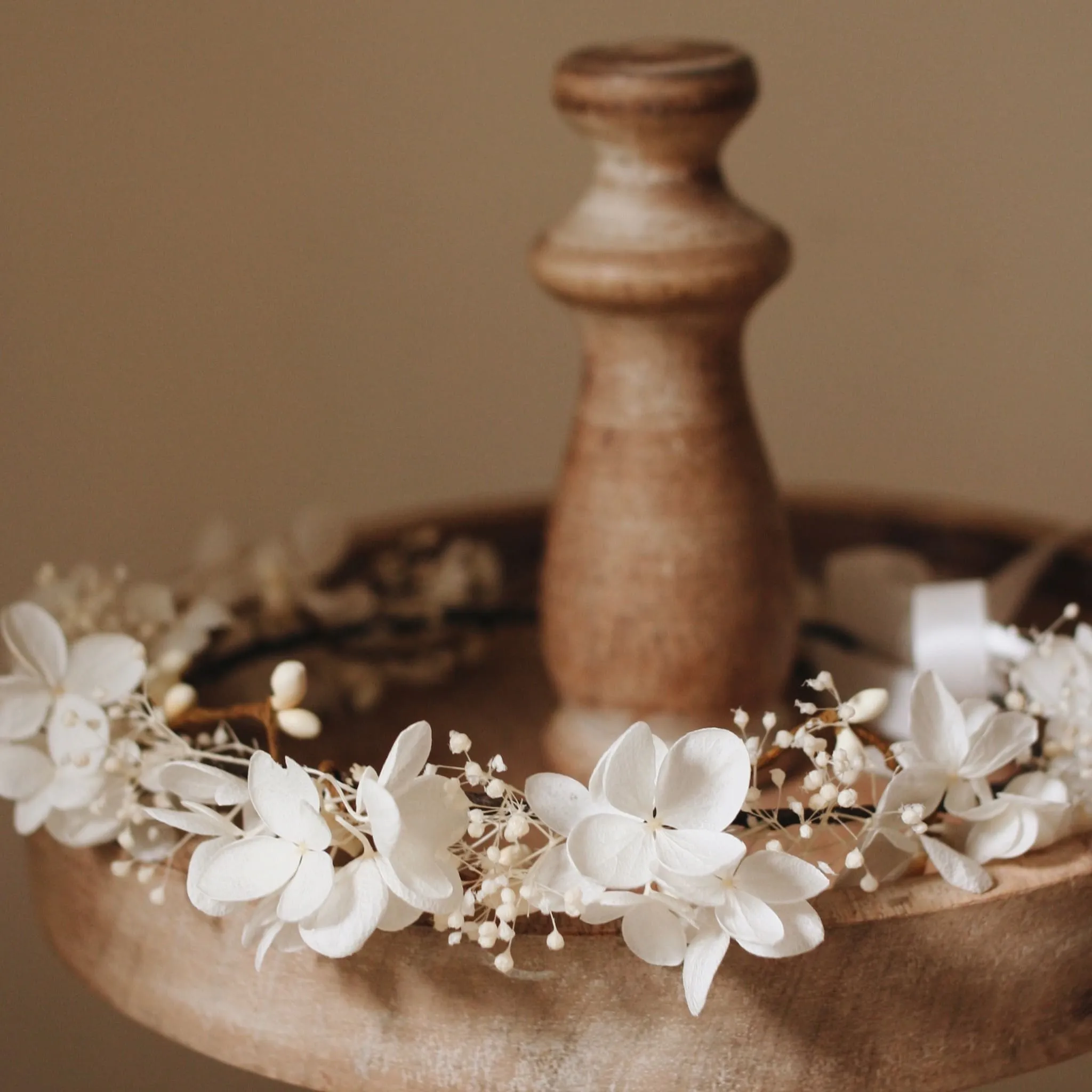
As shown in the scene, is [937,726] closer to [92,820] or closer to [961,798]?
[961,798]

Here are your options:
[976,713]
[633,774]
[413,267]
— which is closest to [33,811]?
[633,774]

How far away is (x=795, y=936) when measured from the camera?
427 mm

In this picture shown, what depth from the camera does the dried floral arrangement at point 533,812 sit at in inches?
16.9

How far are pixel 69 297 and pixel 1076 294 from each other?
0.72 m

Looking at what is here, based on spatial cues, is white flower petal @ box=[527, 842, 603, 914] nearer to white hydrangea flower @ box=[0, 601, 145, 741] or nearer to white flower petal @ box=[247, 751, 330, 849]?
white flower petal @ box=[247, 751, 330, 849]

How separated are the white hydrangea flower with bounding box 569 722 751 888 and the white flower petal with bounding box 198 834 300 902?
0.29 feet

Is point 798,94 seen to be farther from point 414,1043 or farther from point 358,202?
point 414,1043

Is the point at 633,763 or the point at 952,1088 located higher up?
the point at 633,763

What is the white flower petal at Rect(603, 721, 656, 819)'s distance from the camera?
1.40 feet

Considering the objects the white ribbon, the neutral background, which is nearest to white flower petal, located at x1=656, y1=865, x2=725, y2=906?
the white ribbon

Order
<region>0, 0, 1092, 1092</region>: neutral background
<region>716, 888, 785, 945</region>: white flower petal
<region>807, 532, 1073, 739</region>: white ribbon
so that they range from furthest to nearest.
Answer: <region>0, 0, 1092, 1092</region>: neutral background < <region>807, 532, 1073, 739</region>: white ribbon < <region>716, 888, 785, 945</region>: white flower petal

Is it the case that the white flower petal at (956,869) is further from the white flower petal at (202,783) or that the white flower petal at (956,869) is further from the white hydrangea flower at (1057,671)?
the white flower petal at (202,783)

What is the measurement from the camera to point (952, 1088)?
0.46m

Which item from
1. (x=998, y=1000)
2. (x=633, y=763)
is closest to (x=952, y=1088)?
(x=998, y=1000)
